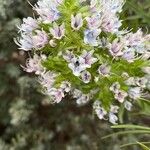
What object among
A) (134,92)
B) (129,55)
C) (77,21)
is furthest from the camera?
(134,92)

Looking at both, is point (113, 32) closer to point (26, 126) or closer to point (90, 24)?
point (90, 24)

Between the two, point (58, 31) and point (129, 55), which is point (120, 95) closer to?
point (129, 55)

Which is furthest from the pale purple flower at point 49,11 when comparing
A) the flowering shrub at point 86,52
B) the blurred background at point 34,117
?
the blurred background at point 34,117

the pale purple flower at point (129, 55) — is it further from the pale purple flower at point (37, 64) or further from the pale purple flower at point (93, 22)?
the pale purple flower at point (37, 64)

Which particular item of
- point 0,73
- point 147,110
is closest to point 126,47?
point 147,110

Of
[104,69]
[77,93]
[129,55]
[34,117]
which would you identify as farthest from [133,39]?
[34,117]

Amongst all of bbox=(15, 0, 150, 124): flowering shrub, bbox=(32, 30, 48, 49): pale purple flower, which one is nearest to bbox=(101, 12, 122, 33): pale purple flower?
bbox=(15, 0, 150, 124): flowering shrub

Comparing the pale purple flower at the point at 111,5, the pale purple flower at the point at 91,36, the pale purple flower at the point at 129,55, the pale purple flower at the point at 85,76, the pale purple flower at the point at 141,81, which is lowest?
the pale purple flower at the point at 85,76
